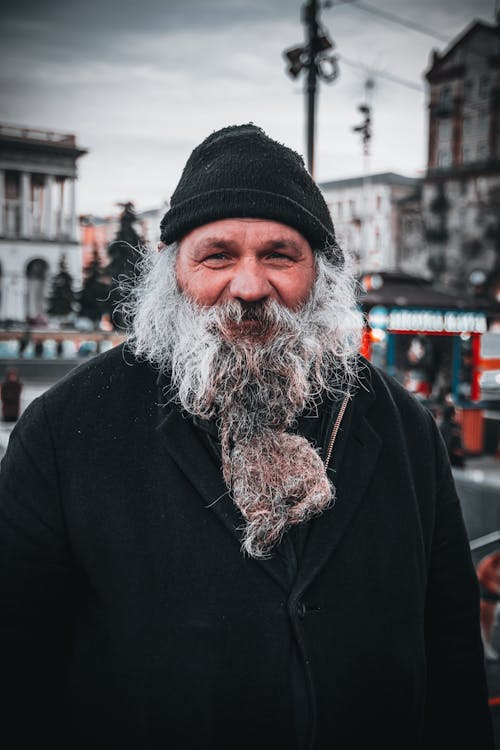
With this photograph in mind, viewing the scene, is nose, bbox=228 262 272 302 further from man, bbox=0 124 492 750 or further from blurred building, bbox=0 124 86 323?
blurred building, bbox=0 124 86 323

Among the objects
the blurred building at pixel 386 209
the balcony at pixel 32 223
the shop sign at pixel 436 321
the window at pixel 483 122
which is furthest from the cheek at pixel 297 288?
the window at pixel 483 122

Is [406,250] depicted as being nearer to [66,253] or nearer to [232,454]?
[66,253]

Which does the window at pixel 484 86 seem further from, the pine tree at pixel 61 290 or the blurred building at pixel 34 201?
the pine tree at pixel 61 290

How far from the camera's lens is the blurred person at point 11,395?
13734mm

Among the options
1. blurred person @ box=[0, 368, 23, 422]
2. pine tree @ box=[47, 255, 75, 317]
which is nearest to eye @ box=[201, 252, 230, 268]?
pine tree @ box=[47, 255, 75, 317]

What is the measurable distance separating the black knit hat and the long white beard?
0.17 meters

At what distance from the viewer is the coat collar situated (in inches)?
57.6

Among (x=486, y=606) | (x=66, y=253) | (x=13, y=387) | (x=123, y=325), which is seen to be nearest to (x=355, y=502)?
(x=123, y=325)

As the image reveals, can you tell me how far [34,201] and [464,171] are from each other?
3927cm

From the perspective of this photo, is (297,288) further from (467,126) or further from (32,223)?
(467,126)

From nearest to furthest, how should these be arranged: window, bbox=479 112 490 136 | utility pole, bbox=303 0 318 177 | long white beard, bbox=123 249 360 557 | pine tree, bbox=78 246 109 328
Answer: long white beard, bbox=123 249 360 557 < pine tree, bbox=78 246 109 328 < utility pole, bbox=303 0 318 177 < window, bbox=479 112 490 136

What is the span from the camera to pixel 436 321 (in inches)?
464

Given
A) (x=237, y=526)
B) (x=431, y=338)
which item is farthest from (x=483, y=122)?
(x=237, y=526)

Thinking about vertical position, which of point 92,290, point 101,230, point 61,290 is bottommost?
point 92,290
